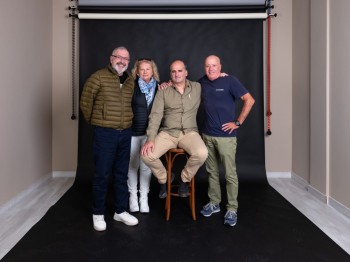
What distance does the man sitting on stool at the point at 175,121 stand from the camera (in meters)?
2.54

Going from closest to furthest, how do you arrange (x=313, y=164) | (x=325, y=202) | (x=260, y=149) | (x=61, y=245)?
(x=61, y=245) → (x=325, y=202) → (x=313, y=164) → (x=260, y=149)

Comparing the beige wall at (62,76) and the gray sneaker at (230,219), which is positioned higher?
the beige wall at (62,76)

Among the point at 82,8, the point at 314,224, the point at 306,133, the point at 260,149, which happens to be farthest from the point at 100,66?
the point at 314,224

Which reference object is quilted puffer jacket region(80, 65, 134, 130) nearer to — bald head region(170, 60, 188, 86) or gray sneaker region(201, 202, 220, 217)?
bald head region(170, 60, 188, 86)

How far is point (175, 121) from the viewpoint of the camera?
2625 mm

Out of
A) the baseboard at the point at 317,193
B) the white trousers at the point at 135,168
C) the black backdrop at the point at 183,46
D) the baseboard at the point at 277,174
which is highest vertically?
the black backdrop at the point at 183,46

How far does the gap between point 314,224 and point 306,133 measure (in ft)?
4.53

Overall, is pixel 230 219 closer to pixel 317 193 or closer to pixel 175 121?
pixel 175 121

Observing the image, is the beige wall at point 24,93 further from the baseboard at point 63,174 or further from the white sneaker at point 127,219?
the white sneaker at point 127,219

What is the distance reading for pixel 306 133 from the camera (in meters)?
3.57

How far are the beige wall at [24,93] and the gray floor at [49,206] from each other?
115 millimetres

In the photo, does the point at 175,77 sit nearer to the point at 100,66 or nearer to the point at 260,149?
the point at 100,66

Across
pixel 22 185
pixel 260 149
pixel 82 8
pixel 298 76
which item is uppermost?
pixel 82 8

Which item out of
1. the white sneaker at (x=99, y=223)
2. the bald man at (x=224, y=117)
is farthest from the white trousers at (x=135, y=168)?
the bald man at (x=224, y=117)
